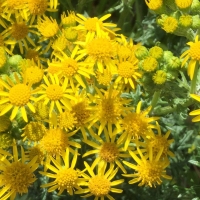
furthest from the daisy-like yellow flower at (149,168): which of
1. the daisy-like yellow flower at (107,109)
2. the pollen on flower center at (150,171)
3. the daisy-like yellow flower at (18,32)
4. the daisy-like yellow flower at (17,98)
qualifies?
the daisy-like yellow flower at (18,32)

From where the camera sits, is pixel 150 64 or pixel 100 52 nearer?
pixel 150 64

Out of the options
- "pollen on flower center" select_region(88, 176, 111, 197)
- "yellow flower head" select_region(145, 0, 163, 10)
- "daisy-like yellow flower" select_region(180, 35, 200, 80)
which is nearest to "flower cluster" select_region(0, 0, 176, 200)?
"pollen on flower center" select_region(88, 176, 111, 197)

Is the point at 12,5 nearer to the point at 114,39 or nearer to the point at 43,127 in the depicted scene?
the point at 114,39

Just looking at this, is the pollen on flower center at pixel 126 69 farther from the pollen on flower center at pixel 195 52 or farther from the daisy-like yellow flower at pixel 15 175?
the daisy-like yellow flower at pixel 15 175

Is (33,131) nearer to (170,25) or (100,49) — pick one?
(100,49)

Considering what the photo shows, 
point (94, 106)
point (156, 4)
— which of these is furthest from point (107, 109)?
point (156, 4)

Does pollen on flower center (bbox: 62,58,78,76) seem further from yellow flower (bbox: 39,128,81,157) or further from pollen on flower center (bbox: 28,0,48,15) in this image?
pollen on flower center (bbox: 28,0,48,15)
